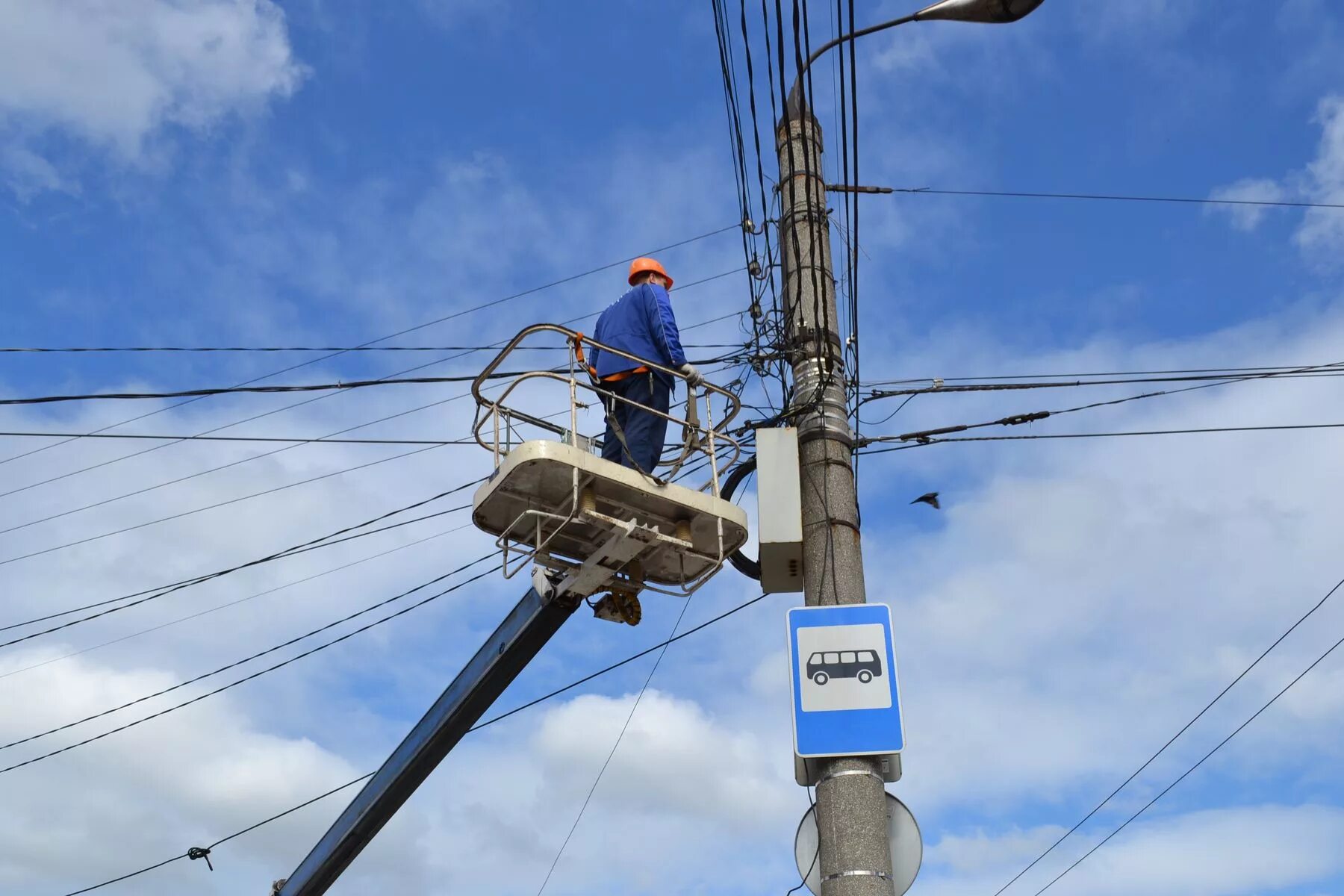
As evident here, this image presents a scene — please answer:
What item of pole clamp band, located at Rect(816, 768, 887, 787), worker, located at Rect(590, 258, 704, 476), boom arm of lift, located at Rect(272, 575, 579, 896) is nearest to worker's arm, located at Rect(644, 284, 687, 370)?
worker, located at Rect(590, 258, 704, 476)

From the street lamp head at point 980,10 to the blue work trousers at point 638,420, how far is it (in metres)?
2.61

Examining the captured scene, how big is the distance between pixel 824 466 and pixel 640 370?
142cm

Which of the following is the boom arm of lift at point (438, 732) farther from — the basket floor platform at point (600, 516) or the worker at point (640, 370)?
the worker at point (640, 370)

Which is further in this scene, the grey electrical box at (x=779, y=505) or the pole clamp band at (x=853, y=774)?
the grey electrical box at (x=779, y=505)

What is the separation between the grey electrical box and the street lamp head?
97.1 inches

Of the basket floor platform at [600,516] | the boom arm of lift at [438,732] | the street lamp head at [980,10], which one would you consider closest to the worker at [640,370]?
the basket floor platform at [600,516]

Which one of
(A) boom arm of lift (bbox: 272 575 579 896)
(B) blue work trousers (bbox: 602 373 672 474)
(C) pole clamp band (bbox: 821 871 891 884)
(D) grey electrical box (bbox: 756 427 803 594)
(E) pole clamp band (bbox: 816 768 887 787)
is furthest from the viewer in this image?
(A) boom arm of lift (bbox: 272 575 579 896)

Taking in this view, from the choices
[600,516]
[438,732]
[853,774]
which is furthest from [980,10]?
[438,732]

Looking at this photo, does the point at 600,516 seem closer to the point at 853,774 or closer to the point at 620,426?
the point at 620,426

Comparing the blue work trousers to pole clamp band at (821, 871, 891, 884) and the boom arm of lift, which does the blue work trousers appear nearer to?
the boom arm of lift

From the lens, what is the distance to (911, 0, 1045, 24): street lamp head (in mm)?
6648

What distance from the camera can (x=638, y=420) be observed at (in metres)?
7.42

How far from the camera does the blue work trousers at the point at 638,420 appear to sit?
7391 millimetres

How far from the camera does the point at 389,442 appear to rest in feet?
32.4
